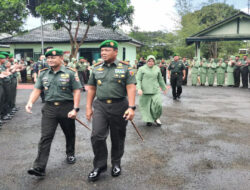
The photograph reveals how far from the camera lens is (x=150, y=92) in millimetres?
7066

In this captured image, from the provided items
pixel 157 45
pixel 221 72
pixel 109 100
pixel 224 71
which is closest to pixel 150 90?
pixel 109 100

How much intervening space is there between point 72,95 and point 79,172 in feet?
3.78

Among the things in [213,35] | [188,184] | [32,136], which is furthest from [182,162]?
[213,35]

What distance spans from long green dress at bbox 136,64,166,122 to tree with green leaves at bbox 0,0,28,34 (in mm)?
14792

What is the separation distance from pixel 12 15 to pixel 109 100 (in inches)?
748

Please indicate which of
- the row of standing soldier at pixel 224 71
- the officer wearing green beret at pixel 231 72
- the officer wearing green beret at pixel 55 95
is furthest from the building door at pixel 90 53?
the officer wearing green beret at pixel 55 95

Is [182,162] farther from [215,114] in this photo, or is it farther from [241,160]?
[215,114]

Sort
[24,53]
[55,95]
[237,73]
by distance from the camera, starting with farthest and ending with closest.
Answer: [24,53] < [237,73] < [55,95]

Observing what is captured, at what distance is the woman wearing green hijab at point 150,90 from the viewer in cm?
703

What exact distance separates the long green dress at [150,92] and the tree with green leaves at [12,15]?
14.8 meters

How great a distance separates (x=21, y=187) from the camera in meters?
3.60

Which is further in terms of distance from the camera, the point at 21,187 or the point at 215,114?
the point at 215,114

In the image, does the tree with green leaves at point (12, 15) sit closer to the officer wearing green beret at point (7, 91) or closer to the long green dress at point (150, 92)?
the officer wearing green beret at point (7, 91)

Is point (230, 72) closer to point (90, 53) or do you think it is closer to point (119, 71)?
point (90, 53)
